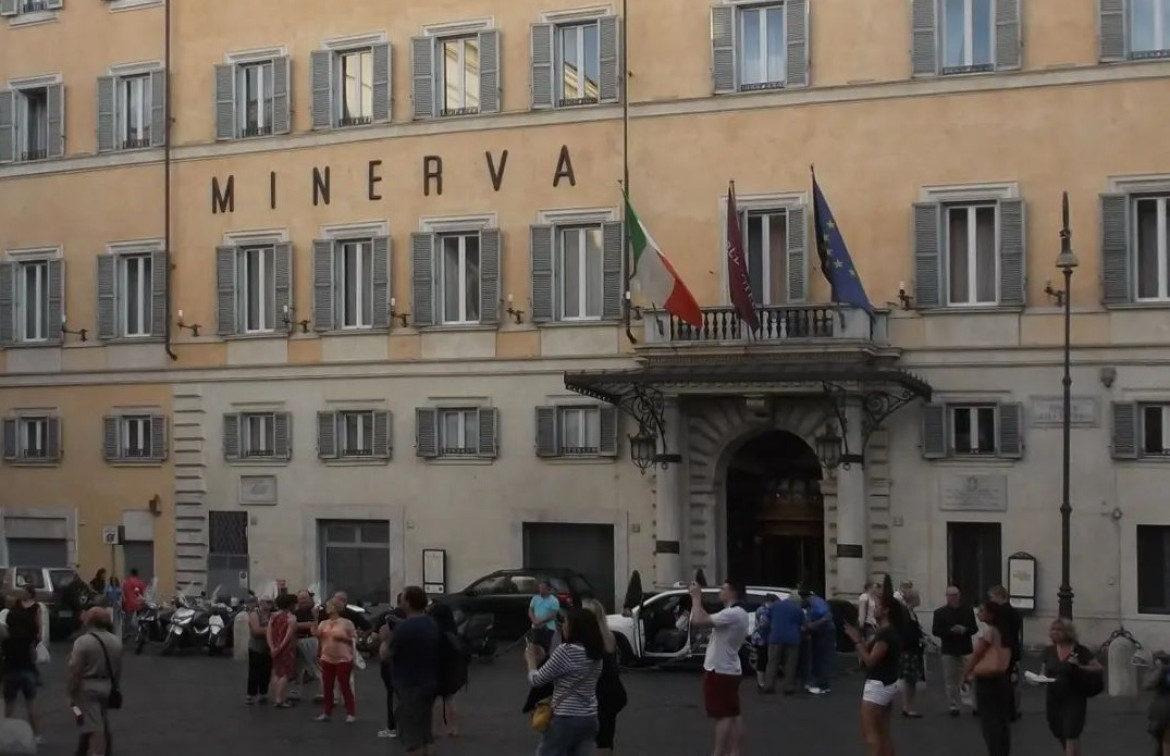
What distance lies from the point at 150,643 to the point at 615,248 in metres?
11.9

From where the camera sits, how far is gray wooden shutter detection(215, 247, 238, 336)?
39.9 m

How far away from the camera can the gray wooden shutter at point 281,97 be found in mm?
39500

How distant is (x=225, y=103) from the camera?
132 feet

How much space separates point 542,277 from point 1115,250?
425 inches

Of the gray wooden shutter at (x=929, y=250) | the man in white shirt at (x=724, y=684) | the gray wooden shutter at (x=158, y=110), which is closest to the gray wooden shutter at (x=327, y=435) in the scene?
the gray wooden shutter at (x=158, y=110)

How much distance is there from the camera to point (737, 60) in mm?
35125

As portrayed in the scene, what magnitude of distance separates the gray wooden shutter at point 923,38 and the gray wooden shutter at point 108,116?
18.1 m

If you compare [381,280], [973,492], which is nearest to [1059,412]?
[973,492]

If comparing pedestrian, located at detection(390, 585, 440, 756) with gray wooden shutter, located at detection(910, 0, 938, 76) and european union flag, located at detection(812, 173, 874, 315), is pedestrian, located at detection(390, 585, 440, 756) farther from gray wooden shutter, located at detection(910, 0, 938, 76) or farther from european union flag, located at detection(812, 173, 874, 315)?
gray wooden shutter, located at detection(910, 0, 938, 76)

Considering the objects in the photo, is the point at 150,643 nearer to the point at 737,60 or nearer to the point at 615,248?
the point at 615,248

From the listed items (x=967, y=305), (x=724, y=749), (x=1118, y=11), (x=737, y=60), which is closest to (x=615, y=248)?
(x=737, y=60)

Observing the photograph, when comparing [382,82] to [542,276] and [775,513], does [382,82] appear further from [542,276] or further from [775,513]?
[775,513]

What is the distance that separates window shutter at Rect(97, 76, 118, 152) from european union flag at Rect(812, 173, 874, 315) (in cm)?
1726

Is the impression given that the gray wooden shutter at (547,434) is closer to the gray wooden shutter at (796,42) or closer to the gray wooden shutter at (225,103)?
the gray wooden shutter at (796,42)
